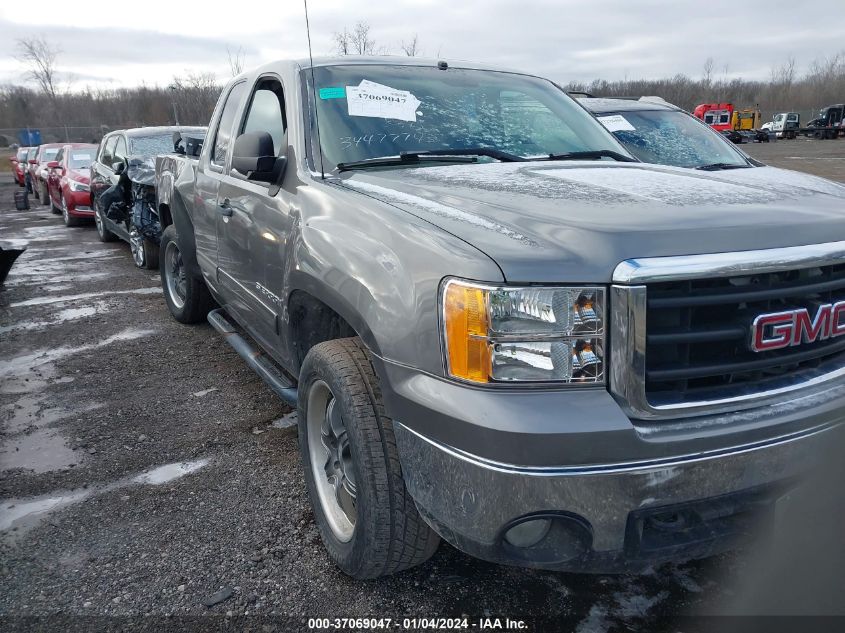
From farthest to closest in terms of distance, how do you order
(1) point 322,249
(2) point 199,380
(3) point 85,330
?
(3) point 85,330 < (2) point 199,380 < (1) point 322,249

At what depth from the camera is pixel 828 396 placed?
6.58ft

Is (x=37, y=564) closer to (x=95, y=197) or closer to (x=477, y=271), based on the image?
(x=477, y=271)

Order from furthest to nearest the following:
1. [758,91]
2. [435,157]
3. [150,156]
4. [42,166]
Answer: [758,91] < [42,166] < [150,156] < [435,157]

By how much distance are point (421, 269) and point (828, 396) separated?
126 centimetres

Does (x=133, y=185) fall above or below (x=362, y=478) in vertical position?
above

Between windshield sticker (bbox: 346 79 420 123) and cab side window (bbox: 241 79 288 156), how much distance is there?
14.8 inches

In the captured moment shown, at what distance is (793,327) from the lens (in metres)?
1.93

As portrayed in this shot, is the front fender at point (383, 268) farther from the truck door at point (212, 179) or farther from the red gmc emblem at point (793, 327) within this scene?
the truck door at point (212, 179)

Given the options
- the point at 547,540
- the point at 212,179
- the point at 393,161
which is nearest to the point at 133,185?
the point at 212,179

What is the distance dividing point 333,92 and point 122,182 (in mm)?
6485

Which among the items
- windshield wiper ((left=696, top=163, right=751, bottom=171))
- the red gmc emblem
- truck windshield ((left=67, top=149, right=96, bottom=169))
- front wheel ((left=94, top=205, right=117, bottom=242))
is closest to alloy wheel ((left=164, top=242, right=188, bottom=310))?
windshield wiper ((left=696, top=163, right=751, bottom=171))

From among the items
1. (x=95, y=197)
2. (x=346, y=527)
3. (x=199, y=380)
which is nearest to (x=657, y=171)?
(x=346, y=527)

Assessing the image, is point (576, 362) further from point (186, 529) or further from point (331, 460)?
point (186, 529)

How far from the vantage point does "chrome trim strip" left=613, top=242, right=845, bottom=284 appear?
177 centimetres
